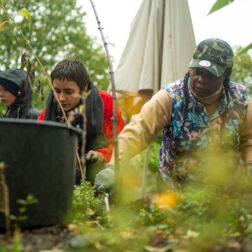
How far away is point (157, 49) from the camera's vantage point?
17.7ft

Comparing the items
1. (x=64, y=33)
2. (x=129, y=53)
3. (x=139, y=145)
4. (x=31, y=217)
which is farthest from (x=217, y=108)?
(x=64, y=33)

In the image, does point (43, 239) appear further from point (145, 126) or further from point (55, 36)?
point (55, 36)

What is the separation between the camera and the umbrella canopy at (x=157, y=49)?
5266 mm

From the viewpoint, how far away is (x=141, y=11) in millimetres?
5523

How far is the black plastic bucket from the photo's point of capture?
217cm

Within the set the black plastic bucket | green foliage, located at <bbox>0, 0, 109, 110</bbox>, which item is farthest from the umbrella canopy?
Answer: green foliage, located at <bbox>0, 0, 109, 110</bbox>

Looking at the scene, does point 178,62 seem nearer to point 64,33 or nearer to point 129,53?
point 129,53

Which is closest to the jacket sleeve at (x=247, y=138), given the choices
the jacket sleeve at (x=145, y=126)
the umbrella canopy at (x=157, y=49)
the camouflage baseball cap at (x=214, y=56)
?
the camouflage baseball cap at (x=214, y=56)

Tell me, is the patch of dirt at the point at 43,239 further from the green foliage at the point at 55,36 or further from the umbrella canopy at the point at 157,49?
the green foliage at the point at 55,36

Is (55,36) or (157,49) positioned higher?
(55,36)

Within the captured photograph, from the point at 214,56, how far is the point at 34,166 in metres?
1.50

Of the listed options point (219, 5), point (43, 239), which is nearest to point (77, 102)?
point (43, 239)

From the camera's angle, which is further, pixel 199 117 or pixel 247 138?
pixel 247 138

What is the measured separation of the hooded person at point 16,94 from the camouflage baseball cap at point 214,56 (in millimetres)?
1724
